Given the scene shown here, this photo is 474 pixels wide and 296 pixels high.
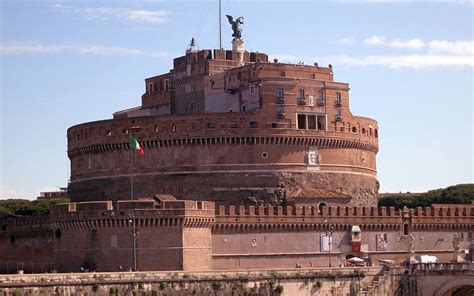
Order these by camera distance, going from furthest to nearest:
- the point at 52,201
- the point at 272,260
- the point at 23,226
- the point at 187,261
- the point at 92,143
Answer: the point at 52,201 < the point at 92,143 < the point at 23,226 < the point at 272,260 < the point at 187,261

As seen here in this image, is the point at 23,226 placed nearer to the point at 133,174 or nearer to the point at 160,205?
the point at 133,174

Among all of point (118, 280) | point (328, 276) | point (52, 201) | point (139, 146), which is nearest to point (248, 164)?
point (139, 146)

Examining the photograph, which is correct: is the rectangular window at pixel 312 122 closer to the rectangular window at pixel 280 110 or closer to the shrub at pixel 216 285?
the rectangular window at pixel 280 110

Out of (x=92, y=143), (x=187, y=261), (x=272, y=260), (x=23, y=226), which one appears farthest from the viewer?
(x=92, y=143)

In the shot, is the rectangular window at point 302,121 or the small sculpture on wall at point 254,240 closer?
the small sculpture on wall at point 254,240

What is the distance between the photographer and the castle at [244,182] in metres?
78.5

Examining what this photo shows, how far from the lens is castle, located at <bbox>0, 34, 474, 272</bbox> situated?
78.5m

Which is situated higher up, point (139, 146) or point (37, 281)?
point (139, 146)

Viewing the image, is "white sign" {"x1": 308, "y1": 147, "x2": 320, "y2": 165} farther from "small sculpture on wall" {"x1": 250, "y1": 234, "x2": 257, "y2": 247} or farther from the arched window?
"small sculpture on wall" {"x1": 250, "y1": 234, "x2": 257, "y2": 247}

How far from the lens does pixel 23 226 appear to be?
86.4 meters

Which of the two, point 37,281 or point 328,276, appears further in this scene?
point 328,276

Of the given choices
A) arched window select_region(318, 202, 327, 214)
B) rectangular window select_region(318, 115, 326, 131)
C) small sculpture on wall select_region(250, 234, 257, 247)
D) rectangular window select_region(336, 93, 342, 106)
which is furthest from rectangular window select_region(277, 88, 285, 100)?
small sculpture on wall select_region(250, 234, 257, 247)

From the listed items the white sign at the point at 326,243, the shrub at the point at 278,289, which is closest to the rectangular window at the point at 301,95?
the white sign at the point at 326,243

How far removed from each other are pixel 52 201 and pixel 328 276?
54087 millimetres
